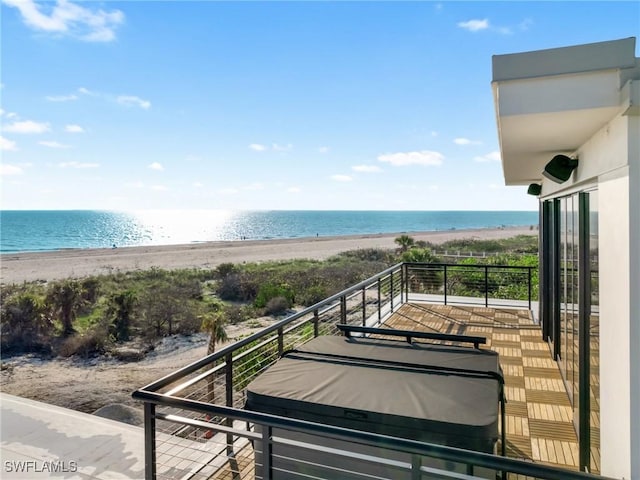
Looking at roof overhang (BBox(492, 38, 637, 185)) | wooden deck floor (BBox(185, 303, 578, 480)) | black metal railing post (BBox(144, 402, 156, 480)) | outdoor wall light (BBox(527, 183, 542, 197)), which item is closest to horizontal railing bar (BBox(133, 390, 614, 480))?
black metal railing post (BBox(144, 402, 156, 480))

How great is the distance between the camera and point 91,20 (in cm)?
922

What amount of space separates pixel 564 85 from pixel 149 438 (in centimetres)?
257

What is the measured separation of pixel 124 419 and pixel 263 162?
65.0 meters

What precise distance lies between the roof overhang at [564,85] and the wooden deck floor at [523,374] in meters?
2.56

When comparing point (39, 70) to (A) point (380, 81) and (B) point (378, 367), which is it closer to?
(A) point (380, 81)

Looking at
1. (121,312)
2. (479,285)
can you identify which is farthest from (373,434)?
(121,312)

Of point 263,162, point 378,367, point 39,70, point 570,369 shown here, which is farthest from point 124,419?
point 263,162

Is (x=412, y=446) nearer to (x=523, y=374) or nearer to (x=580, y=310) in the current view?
(x=580, y=310)

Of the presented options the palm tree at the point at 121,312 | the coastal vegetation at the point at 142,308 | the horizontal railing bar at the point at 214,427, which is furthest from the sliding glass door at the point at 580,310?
the palm tree at the point at 121,312

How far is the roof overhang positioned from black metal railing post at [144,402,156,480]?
2.25 m

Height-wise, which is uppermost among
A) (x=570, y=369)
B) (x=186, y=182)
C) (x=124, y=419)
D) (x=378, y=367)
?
(x=186, y=182)

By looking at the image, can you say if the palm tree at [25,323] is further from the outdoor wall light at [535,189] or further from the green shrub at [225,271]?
the outdoor wall light at [535,189]

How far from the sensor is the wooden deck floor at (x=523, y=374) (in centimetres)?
339

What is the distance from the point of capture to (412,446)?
1518 millimetres
